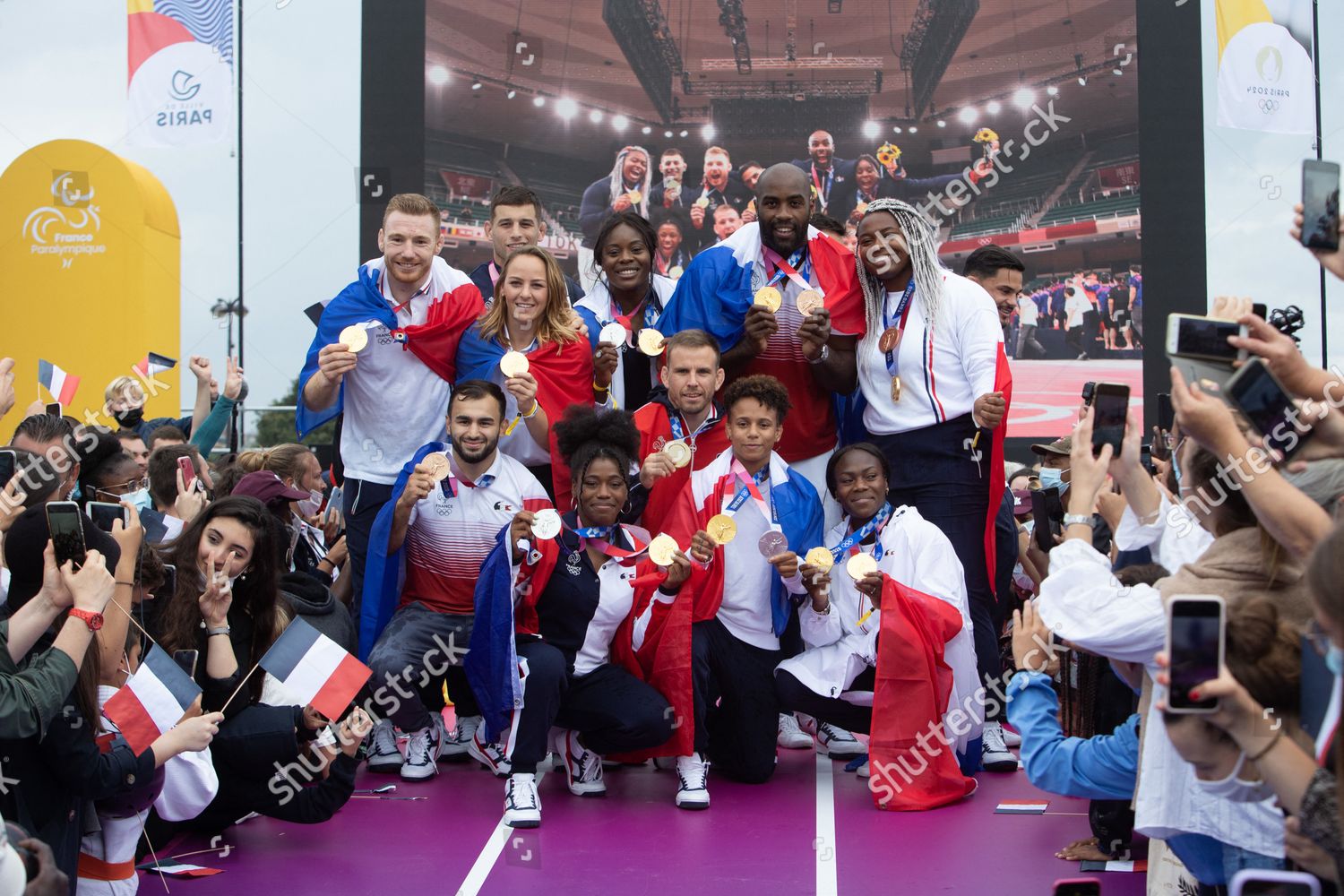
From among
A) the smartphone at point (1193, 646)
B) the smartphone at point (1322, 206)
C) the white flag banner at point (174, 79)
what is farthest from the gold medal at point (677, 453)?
the white flag banner at point (174, 79)

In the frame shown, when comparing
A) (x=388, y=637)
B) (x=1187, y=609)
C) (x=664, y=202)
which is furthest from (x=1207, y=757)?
(x=664, y=202)

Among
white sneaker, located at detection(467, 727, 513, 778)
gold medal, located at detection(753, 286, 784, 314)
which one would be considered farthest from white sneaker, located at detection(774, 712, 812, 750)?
gold medal, located at detection(753, 286, 784, 314)

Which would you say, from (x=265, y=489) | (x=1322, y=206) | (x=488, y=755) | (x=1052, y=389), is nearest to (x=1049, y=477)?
(x=488, y=755)

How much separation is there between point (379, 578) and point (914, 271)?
257 cm

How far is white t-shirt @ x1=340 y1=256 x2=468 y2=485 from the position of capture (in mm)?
5953

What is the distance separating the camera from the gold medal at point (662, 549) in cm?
518

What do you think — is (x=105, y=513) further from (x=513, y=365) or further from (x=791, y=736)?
(x=791, y=736)

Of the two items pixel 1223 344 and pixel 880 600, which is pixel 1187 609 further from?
pixel 880 600

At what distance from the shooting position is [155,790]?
383 cm

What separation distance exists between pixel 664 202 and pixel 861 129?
2.60 meters

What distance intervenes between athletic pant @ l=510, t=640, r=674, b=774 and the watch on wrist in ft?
6.36

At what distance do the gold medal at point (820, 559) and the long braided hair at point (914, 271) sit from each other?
1.08 metres

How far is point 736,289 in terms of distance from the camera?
19.9 ft

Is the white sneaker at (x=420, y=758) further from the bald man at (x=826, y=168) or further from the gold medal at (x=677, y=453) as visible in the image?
the bald man at (x=826, y=168)
